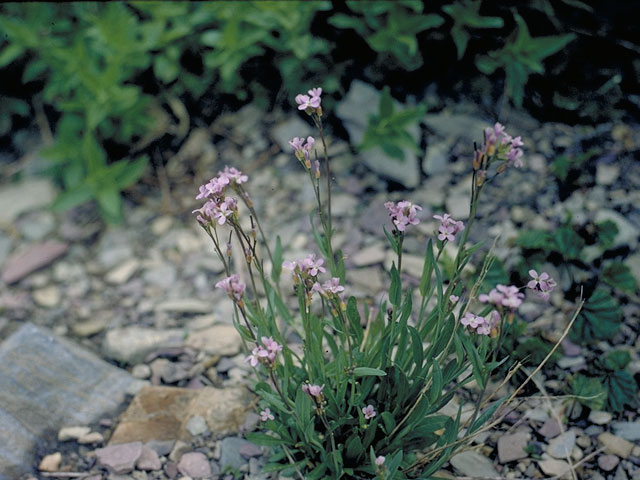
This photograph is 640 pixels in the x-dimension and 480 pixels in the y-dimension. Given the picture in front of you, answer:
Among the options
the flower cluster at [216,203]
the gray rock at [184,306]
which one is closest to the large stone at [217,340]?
the gray rock at [184,306]

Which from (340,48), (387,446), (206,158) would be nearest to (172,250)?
(206,158)

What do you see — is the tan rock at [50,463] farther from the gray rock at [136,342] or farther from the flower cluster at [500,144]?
the flower cluster at [500,144]

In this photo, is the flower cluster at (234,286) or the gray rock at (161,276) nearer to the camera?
the flower cluster at (234,286)

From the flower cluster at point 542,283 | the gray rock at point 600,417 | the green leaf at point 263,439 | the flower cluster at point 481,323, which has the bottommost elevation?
the gray rock at point 600,417

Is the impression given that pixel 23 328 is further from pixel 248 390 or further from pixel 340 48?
pixel 340 48

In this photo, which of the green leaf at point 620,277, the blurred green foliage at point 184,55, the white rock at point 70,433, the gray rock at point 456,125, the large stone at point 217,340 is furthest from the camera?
the gray rock at point 456,125

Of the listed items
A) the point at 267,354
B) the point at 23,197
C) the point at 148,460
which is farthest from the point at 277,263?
the point at 23,197
